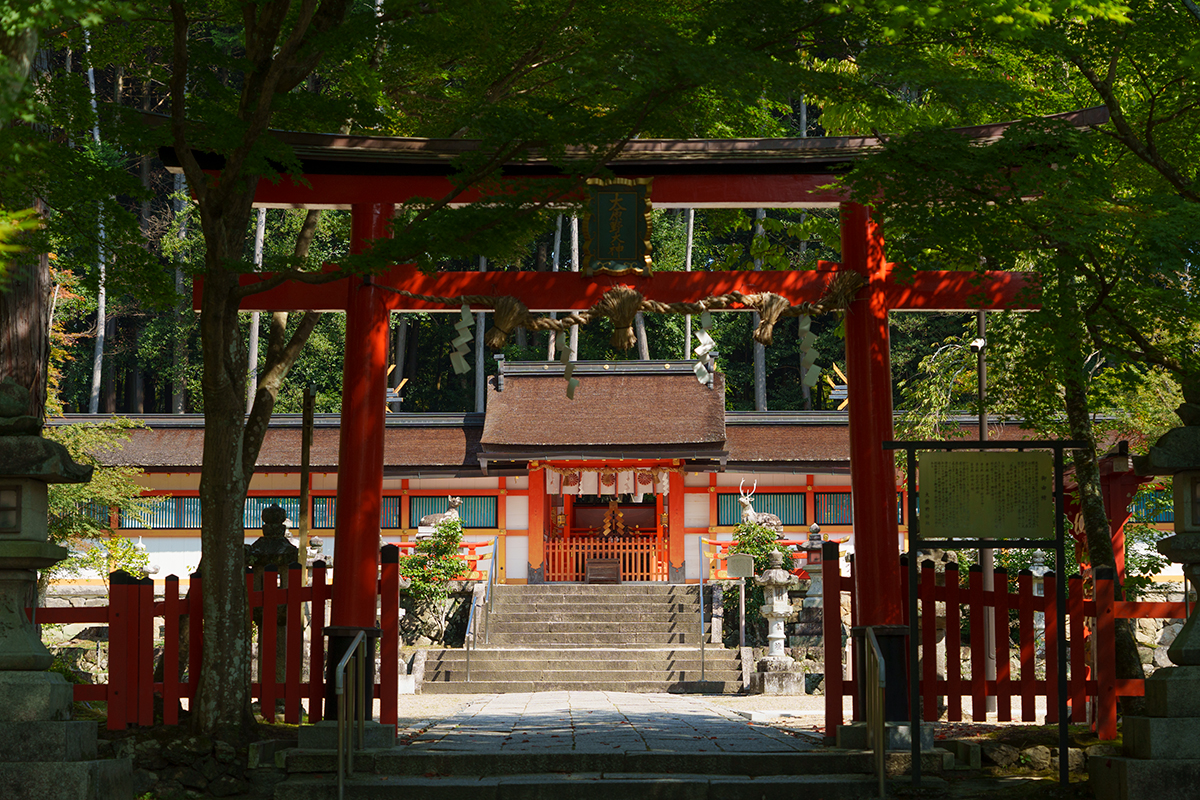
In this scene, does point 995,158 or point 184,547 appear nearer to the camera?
point 995,158

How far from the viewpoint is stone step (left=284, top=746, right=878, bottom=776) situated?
7219 mm

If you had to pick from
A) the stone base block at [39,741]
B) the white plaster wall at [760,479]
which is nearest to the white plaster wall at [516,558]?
the white plaster wall at [760,479]

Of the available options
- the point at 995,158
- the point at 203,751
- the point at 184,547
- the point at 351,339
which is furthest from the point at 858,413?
the point at 184,547

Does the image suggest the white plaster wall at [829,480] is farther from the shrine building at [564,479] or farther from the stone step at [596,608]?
the stone step at [596,608]

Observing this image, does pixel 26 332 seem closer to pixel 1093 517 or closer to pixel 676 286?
pixel 676 286

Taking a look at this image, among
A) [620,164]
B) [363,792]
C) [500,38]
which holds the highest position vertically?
[500,38]

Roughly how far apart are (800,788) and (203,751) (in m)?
4.07

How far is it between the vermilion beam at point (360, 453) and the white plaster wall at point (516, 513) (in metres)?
13.0

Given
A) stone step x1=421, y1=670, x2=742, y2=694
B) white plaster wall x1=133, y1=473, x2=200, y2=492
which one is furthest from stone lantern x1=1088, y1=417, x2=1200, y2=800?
white plaster wall x1=133, y1=473, x2=200, y2=492

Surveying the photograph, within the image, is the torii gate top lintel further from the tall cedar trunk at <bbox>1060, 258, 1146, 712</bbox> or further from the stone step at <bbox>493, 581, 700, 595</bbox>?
the stone step at <bbox>493, 581, 700, 595</bbox>

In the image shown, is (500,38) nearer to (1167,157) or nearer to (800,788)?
(1167,157)

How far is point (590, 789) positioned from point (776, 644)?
9.18 m

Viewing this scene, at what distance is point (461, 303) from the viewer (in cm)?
823

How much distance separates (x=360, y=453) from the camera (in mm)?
8484
